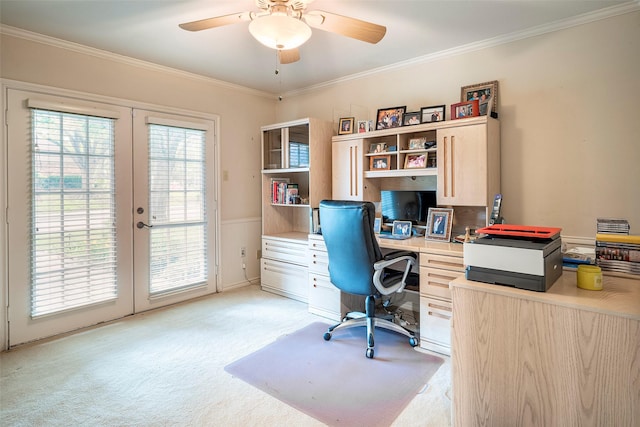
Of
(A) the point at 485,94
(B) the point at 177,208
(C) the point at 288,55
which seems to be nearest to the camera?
(C) the point at 288,55

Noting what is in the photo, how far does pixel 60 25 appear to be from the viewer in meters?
2.61

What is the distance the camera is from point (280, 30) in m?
1.86

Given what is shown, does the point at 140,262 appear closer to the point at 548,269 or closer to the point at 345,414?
the point at 345,414

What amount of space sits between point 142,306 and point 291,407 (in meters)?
2.21

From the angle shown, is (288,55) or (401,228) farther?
(401,228)

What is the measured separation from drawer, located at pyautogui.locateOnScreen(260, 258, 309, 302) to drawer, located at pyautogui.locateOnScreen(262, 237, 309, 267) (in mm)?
58

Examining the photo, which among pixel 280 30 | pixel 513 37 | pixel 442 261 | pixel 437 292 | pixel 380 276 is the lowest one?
pixel 437 292

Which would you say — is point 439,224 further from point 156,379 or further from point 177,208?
point 177,208

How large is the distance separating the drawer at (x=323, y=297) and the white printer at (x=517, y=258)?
1830mm

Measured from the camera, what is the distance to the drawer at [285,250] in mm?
3740

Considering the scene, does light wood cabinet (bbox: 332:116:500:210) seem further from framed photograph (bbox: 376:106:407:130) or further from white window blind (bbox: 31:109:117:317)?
white window blind (bbox: 31:109:117:317)

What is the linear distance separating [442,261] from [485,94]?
1.54 m

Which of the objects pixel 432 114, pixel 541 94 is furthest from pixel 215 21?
pixel 541 94

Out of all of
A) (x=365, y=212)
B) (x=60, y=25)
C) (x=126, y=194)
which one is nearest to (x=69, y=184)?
(x=126, y=194)
